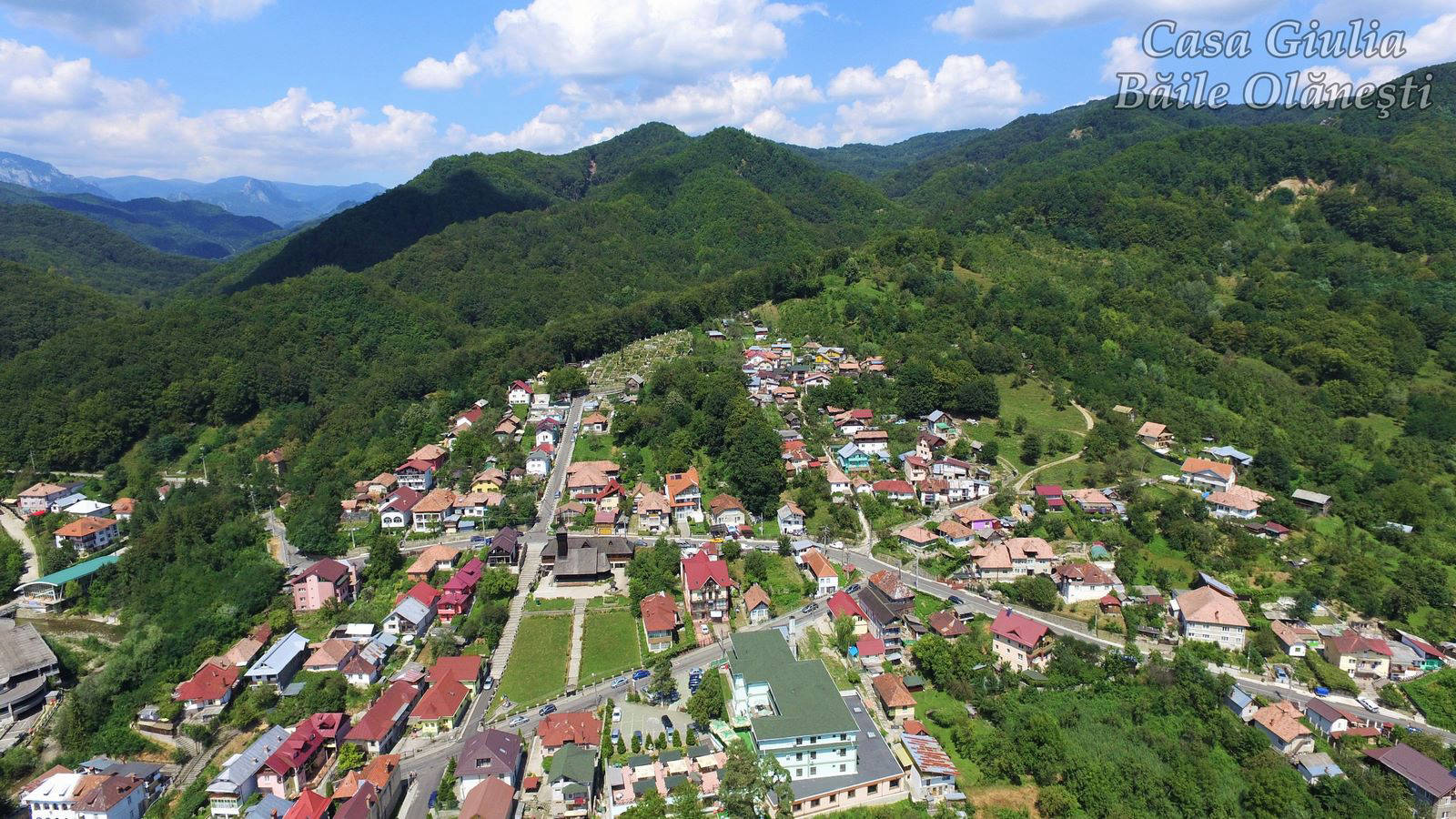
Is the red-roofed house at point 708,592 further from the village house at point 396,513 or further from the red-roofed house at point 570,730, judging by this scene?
the village house at point 396,513

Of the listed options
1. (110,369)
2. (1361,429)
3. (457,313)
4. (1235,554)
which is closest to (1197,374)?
(1361,429)

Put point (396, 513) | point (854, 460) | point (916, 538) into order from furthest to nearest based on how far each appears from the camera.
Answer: point (854, 460) < point (396, 513) < point (916, 538)

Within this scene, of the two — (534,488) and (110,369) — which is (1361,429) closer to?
(534,488)

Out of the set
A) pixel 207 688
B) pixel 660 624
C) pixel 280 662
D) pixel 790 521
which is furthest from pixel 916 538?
pixel 207 688

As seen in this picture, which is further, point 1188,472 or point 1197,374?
point 1197,374

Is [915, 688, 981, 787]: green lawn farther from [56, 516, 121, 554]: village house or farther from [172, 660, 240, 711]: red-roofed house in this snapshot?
[56, 516, 121, 554]: village house

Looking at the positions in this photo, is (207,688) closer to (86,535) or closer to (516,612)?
(516,612)
